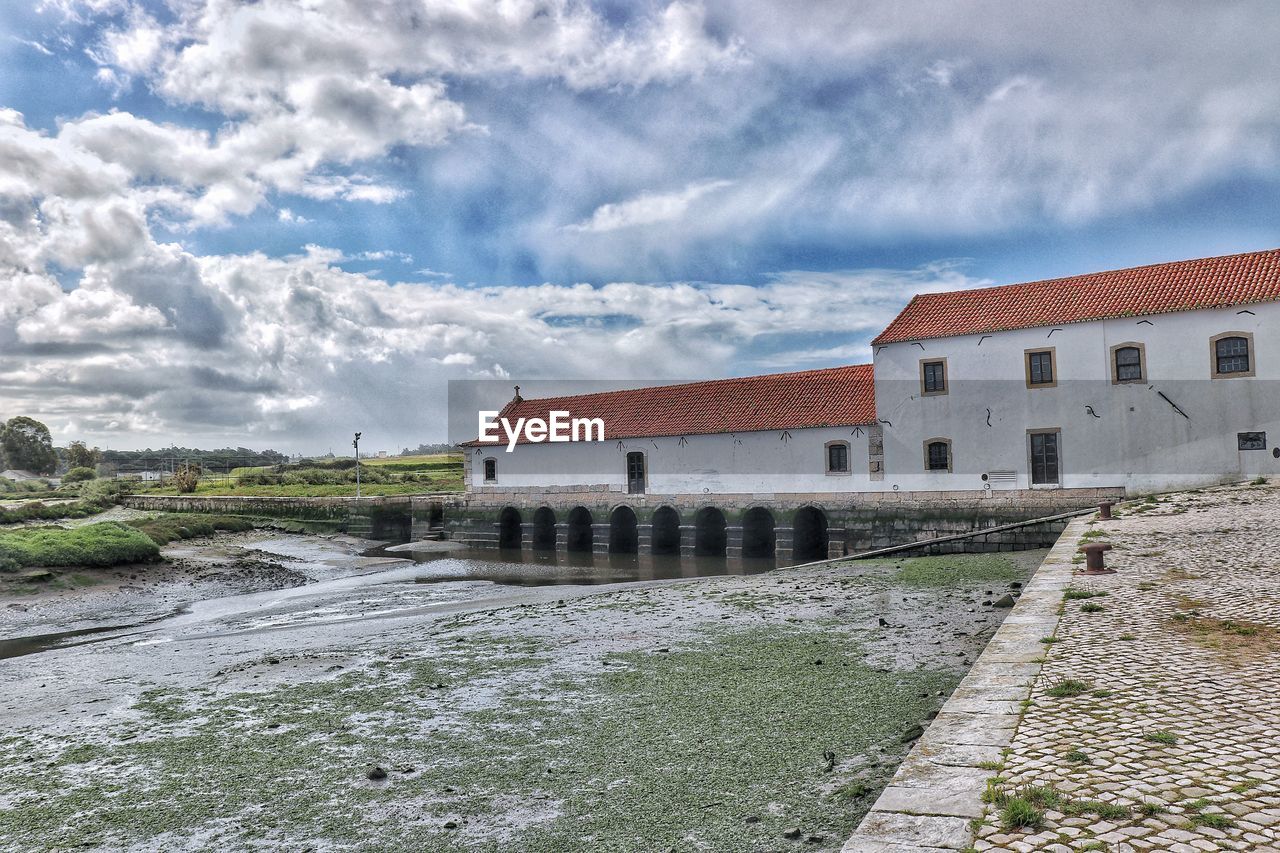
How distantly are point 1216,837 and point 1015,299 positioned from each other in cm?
2480

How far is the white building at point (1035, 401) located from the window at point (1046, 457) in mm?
39

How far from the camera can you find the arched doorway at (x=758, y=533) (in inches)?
1070

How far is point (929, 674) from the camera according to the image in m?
6.58

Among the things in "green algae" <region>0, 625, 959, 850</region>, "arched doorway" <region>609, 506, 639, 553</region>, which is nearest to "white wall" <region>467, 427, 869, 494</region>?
"arched doorway" <region>609, 506, 639, 553</region>

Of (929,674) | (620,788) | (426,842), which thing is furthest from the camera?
(929,674)

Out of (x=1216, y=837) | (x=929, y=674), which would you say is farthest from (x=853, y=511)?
(x=1216, y=837)

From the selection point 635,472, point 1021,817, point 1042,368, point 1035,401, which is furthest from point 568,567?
point 1021,817

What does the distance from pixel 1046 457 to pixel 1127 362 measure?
3.40m

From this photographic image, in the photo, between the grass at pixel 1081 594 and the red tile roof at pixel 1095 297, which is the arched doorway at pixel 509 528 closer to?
the red tile roof at pixel 1095 297

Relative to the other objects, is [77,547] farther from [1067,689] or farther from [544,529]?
[1067,689]

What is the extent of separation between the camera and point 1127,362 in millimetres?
22172

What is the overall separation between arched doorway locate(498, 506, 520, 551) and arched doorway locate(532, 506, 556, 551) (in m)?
1.27

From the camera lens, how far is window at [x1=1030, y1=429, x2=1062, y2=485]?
23.0m

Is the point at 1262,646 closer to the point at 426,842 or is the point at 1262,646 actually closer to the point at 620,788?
the point at 620,788
